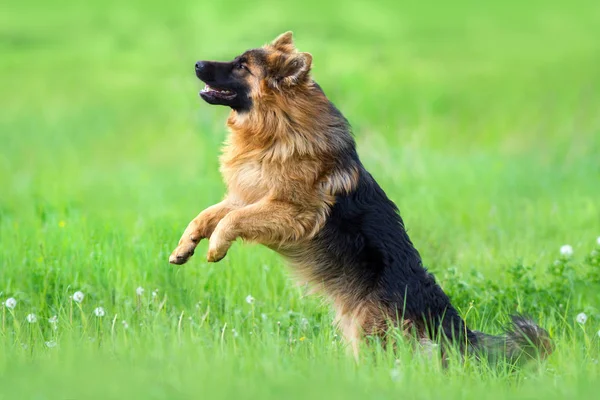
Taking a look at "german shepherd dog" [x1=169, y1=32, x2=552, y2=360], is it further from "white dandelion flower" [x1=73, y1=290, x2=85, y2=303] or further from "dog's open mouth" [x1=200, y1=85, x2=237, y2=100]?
"white dandelion flower" [x1=73, y1=290, x2=85, y2=303]

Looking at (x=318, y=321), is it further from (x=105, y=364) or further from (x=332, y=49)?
(x=332, y=49)

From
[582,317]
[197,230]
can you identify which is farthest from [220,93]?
[582,317]

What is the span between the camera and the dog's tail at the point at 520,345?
486 centimetres

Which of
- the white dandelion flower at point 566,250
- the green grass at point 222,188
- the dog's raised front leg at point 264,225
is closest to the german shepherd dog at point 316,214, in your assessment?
the dog's raised front leg at point 264,225

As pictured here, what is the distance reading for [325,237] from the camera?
210 inches

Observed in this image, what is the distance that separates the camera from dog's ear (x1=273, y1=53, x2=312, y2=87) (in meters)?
5.69

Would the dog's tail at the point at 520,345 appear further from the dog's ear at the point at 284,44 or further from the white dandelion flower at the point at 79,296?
the white dandelion flower at the point at 79,296

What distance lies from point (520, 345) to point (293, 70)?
2.36 m

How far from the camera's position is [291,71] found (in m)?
5.76

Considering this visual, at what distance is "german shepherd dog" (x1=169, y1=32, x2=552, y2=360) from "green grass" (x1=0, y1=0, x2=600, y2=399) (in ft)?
1.04

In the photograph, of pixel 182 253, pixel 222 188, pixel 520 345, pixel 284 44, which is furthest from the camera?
pixel 222 188

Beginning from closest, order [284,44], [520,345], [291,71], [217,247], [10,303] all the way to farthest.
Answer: [520,345] < [217,247] < [10,303] < [291,71] < [284,44]

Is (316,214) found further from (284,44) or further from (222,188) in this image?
Result: (222,188)

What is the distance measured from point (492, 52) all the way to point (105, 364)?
16122 millimetres
